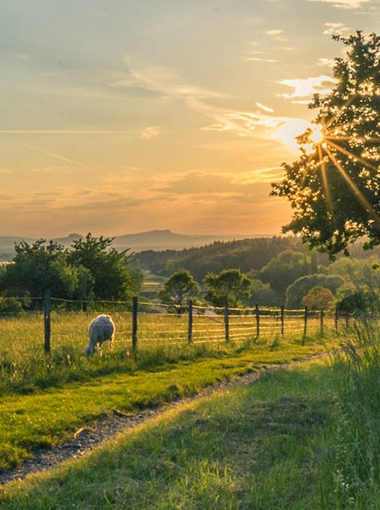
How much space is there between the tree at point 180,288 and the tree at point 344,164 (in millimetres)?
44066

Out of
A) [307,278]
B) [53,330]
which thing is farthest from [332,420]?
[307,278]

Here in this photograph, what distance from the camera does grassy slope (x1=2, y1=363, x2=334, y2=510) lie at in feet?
19.3

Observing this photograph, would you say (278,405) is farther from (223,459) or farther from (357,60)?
(357,60)

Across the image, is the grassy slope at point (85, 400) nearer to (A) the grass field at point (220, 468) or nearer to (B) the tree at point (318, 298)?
(A) the grass field at point (220, 468)

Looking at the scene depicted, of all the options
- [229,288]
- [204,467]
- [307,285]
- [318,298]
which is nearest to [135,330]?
[204,467]

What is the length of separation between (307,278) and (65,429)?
120 m

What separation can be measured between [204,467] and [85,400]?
5.22 metres

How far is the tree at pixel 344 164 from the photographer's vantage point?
21.0 meters

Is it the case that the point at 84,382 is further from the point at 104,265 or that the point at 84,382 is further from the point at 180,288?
the point at 180,288

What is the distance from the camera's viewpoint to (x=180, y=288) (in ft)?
224

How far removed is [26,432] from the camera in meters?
8.97

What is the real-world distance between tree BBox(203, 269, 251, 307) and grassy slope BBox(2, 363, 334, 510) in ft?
200

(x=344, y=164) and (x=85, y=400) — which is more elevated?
(x=344, y=164)

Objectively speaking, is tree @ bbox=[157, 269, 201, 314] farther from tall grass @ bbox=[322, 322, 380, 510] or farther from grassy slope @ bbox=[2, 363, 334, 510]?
tall grass @ bbox=[322, 322, 380, 510]
